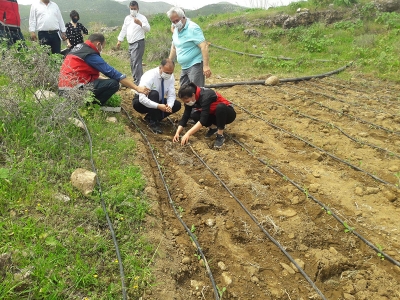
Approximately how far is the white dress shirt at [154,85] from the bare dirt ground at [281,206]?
414 millimetres

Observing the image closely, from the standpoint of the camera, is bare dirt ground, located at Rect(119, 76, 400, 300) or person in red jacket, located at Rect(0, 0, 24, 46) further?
person in red jacket, located at Rect(0, 0, 24, 46)

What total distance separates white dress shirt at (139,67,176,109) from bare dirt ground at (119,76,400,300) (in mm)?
414

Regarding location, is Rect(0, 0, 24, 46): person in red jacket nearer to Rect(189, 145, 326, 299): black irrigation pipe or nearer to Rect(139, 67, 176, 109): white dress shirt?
Rect(139, 67, 176, 109): white dress shirt

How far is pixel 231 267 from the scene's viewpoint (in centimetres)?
230

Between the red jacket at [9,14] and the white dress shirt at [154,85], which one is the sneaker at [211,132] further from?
the red jacket at [9,14]

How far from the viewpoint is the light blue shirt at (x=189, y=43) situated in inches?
171

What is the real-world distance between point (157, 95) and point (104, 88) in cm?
67

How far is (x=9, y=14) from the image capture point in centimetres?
485

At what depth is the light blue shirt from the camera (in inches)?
171

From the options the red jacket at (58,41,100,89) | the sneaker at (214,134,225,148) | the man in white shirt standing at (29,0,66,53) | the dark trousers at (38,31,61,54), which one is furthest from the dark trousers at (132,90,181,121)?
the dark trousers at (38,31,61,54)

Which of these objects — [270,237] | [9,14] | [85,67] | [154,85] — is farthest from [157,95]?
[9,14]

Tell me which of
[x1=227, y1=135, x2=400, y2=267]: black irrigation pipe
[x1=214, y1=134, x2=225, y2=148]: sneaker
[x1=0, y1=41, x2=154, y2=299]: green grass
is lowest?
[x1=227, y1=135, x2=400, y2=267]: black irrigation pipe

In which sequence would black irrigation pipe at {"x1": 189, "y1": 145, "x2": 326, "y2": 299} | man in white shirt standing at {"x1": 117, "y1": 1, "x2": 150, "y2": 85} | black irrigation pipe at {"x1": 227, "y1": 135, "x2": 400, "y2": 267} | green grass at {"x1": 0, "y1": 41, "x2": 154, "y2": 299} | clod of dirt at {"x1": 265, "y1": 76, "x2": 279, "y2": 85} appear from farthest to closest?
clod of dirt at {"x1": 265, "y1": 76, "x2": 279, "y2": 85}
man in white shirt standing at {"x1": 117, "y1": 1, "x2": 150, "y2": 85}
black irrigation pipe at {"x1": 227, "y1": 135, "x2": 400, "y2": 267}
black irrigation pipe at {"x1": 189, "y1": 145, "x2": 326, "y2": 299}
green grass at {"x1": 0, "y1": 41, "x2": 154, "y2": 299}

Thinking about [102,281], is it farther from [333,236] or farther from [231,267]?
[333,236]
